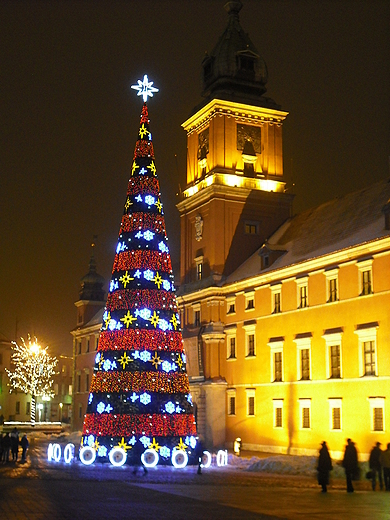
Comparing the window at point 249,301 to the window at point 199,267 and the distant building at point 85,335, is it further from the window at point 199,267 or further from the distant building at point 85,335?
the distant building at point 85,335

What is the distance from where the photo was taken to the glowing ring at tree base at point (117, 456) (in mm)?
26016

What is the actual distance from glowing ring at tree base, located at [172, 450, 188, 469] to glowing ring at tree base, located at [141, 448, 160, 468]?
25.0 inches

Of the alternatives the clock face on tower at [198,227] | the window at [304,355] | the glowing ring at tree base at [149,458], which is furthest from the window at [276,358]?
the glowing ring at tree base at [149,458]

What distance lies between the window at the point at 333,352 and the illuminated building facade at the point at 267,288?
7 cm

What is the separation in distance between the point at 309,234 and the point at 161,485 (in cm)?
2611

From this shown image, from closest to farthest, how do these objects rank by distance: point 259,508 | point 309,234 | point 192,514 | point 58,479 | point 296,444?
point 192,514, point 259,508, point 58,479, point 296,444, point 309,234

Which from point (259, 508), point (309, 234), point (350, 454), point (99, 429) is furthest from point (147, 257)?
point (309, 234)

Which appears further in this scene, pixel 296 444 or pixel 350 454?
pixel 296 444

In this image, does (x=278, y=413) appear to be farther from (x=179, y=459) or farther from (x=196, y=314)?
(x=179, y=459)

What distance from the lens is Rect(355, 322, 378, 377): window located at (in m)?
34.9

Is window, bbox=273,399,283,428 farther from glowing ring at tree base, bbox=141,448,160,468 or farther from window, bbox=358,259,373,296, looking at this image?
glowing ring at tree base, bbox=141,448,160,468

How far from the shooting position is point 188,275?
5441 centimetres

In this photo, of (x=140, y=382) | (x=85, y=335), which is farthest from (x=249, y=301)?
(x=85, y=335)

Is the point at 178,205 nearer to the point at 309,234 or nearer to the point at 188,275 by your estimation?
the point at 188,275
